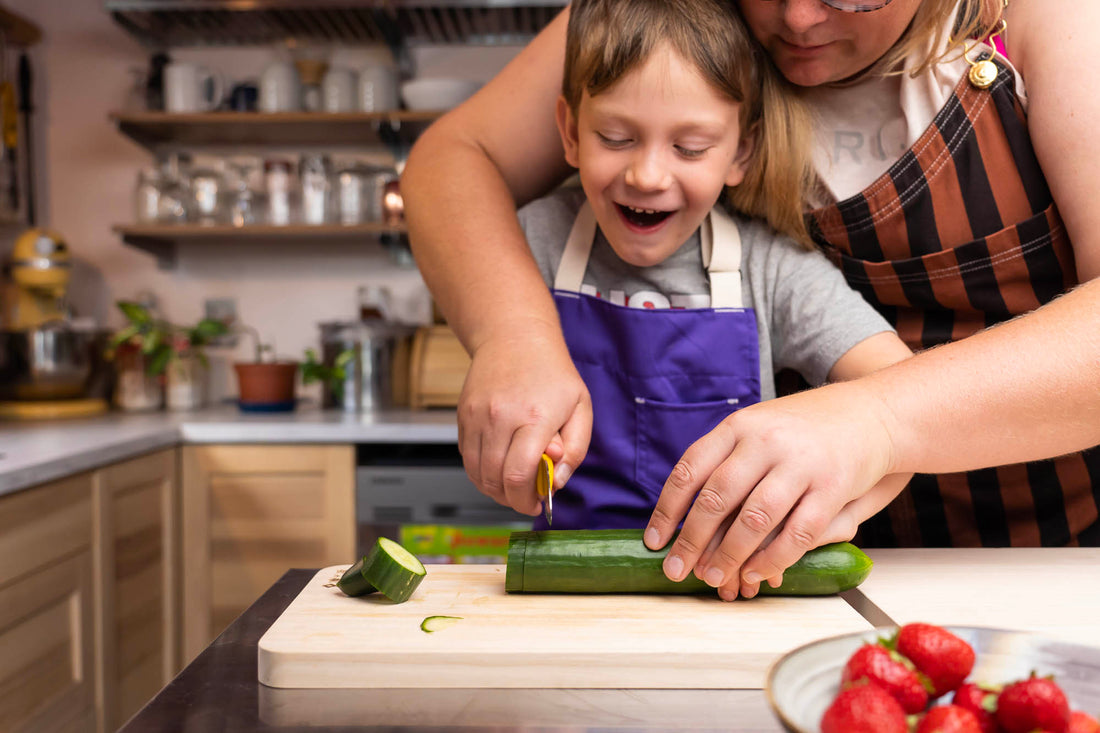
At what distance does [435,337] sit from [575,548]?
6.03 ft

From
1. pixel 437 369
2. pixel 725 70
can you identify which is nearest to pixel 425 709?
pixel 725 70

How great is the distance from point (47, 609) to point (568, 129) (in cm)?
142

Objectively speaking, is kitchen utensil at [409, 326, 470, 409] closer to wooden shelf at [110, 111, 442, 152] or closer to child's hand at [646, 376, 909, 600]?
wooden shelf at [110, 111, 442, 152]

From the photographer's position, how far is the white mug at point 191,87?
2.63 m

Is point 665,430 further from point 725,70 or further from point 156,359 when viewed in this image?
point 156,359

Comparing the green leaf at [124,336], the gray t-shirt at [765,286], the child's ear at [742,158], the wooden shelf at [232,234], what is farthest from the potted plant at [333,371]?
the child's ear at [742,158]

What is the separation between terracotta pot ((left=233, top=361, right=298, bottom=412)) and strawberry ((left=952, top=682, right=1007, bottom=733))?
2.31 m

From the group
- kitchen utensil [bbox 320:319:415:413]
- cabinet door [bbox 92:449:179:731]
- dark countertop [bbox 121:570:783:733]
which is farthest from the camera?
kitchen utensil [bbox 320:319:415:413]

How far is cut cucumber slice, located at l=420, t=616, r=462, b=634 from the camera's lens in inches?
27.2

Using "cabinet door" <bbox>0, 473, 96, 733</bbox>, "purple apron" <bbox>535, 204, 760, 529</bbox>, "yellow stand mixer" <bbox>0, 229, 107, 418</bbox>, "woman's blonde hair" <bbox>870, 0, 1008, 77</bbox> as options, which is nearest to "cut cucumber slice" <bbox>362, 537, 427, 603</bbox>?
"purple apron" <bbox>535, 204, 760, 529</bbox>

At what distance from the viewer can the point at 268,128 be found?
2.75m

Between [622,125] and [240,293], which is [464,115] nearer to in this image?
[622,125]

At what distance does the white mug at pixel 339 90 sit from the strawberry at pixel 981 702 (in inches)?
100

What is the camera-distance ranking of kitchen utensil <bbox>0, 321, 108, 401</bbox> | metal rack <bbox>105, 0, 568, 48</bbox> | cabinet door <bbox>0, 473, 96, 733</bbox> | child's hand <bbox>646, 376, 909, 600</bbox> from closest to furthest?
child's hand <bbox>646, 376, 909, 600</bbox> < cabinet door <bbox>0, 473, 96, 733</bbox> < kitchen utensil <bbox>0, 321, 108, 401</bbox> < metal rack <bbox>105, 0, 568, 48</bbox>
